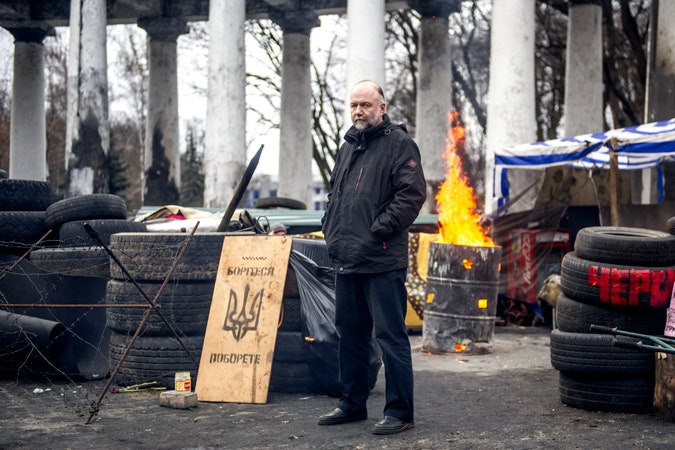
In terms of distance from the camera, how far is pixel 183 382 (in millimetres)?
7465

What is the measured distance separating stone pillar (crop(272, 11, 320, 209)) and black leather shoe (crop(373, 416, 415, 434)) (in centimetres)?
2298

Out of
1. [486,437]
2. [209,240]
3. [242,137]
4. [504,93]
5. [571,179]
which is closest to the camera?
[486,437]

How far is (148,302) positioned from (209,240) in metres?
0.81

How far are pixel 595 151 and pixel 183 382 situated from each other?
383 inches

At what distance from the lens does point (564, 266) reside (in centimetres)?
764

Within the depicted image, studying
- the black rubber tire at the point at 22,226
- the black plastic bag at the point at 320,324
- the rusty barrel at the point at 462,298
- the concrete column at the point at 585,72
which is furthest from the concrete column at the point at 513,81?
the black plastic bag at the point at 320,324

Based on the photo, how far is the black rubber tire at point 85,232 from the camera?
10.2 m

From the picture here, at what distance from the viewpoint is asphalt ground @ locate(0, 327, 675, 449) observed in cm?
595

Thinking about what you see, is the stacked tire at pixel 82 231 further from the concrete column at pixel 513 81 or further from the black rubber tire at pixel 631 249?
the concrete column at pixel 513 81

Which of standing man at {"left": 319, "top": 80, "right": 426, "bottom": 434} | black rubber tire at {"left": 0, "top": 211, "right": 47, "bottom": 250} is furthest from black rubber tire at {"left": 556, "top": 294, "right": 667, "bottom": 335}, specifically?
black rubber tire at {"left": 0, "top": 211, "right": 47, "bottom": 250}

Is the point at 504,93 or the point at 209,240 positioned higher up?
the point at 504,93

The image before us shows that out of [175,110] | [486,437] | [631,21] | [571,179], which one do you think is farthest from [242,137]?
[486,437]

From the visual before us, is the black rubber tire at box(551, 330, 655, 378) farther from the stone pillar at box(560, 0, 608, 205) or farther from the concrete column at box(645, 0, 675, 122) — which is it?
the stone pillar at box(560, 0, 608, 205)

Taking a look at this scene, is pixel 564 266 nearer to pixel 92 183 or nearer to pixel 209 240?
pixel 209 240
